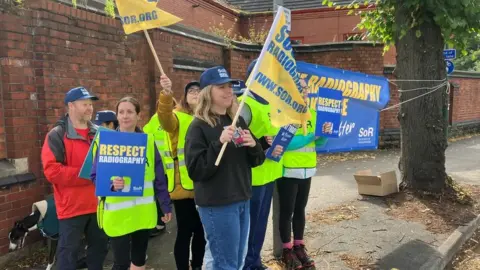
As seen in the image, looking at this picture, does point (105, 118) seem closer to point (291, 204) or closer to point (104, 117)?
point (104, 117)

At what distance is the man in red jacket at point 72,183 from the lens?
3326mm

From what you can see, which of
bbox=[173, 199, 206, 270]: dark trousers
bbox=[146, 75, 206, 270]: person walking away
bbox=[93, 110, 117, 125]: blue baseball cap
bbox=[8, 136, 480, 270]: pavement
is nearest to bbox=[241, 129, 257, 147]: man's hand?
bbox=[146, 75, 206, 270]: person walking away

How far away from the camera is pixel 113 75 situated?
579cm

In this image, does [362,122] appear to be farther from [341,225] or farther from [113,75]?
[113,75]

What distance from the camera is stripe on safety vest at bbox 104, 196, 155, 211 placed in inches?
123

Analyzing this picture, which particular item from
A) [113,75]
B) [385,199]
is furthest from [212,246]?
[385,199]

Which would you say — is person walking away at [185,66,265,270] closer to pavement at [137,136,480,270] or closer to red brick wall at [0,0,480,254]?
pavement at [137,136,480,270]

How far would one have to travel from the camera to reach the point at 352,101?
5.18 metres

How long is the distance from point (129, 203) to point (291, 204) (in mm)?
1577

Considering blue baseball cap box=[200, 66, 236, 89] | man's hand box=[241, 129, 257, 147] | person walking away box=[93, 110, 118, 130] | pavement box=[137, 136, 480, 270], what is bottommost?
pavement box=[137, 136, 480, 270]

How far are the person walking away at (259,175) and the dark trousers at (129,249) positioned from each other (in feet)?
3.19

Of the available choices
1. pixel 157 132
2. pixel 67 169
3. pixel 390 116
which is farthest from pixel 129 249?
pixel 390 116

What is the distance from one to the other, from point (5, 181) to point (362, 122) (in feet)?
13.4

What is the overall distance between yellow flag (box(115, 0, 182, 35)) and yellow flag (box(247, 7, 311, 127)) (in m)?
1.09
